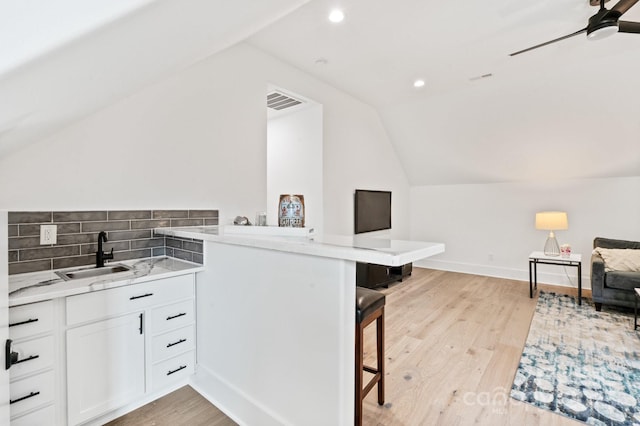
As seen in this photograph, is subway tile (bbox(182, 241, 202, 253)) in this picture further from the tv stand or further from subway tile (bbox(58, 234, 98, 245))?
the tv stand

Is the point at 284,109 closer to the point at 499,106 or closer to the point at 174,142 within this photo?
the point at 174,142

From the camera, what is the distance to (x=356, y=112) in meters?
4.77

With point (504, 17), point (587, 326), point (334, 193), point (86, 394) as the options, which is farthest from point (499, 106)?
point (86, 394)

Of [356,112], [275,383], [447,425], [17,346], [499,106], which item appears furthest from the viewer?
[356,112]

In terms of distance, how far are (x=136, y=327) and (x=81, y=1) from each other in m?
1.78

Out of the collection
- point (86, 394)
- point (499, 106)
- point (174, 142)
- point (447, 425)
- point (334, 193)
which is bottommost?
point (447, 425)

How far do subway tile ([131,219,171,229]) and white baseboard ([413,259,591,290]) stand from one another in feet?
16.9

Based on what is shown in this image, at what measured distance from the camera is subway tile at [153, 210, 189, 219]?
2.54 metres

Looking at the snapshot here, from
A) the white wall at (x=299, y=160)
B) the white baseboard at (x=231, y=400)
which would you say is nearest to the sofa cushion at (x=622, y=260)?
the white wall at (x=299, y=160)

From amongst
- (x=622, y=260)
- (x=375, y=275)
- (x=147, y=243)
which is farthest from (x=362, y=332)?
(x=622, y=260)

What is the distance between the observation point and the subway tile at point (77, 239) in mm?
2080

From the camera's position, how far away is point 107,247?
2268mm

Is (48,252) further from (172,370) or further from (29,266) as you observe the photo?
(172,370)

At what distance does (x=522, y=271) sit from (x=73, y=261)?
242 inches
